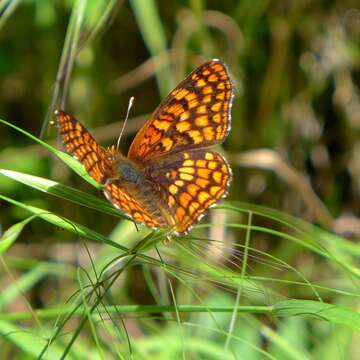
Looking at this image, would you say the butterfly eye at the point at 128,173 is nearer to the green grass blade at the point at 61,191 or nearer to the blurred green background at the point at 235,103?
the green grass blade at the point at 61,191

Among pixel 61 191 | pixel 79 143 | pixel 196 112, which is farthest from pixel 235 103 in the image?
pixel 61 191

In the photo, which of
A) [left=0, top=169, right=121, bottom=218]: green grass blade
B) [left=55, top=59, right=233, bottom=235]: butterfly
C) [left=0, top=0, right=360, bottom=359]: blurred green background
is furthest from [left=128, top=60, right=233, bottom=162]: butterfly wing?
[left=0, top=0, right=360, bottom=359]: blurred green background

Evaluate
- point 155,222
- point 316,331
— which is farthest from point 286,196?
point 155,222

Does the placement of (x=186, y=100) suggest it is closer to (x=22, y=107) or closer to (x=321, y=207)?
(x=321, y=207)

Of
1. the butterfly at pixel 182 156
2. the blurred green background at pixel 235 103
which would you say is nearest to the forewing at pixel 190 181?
the butterfly at pixel 182 156

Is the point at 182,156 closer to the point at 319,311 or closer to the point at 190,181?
the point at 190,181

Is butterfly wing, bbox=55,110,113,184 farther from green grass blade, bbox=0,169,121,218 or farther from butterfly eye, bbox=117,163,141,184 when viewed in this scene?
butterfly eye, bbox=117,163,141,184
